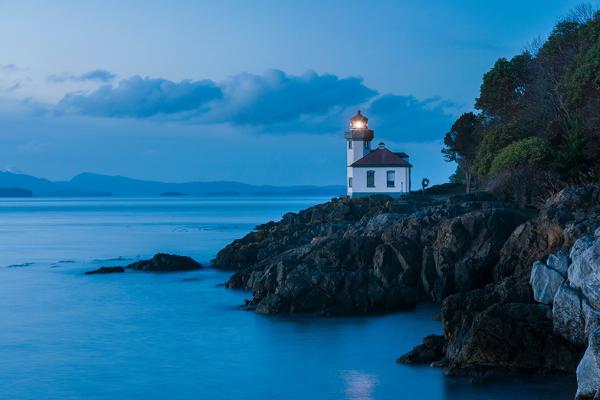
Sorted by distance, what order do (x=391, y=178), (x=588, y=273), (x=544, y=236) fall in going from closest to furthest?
(x=588, y=273)
(x=544, y=236)
(x=391, y=178)

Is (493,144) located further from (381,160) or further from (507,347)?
(507,347)

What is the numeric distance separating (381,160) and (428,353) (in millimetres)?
31951

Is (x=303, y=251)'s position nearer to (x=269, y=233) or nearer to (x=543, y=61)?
(x=269, y=233)

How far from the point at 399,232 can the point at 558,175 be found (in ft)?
28.7

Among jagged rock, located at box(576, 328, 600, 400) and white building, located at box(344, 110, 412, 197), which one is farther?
white building, located at box(344, 110, 412, 197)

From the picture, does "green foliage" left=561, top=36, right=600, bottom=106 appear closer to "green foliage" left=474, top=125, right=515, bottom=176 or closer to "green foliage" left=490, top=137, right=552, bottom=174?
"green foliage" left=490, top=137, right=552, bottom=174

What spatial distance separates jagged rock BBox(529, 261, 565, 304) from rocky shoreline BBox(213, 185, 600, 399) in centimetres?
4

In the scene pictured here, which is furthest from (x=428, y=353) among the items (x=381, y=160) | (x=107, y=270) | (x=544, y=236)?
(x=381, y=160)

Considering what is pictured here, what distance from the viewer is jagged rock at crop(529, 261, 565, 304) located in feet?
44.9

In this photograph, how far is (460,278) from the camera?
740 inches

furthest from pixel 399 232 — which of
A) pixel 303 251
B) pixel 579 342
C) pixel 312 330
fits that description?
pixel 579 342

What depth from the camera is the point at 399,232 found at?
21.2 metres

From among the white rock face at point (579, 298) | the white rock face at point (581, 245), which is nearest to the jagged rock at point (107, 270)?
the white rock face at point (579, 298)

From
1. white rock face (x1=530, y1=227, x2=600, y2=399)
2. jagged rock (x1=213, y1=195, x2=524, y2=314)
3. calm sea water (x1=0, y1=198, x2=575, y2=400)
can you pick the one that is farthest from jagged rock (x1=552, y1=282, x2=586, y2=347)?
jagged rock (x1=213, y1=195, x2=524, y2=314)
